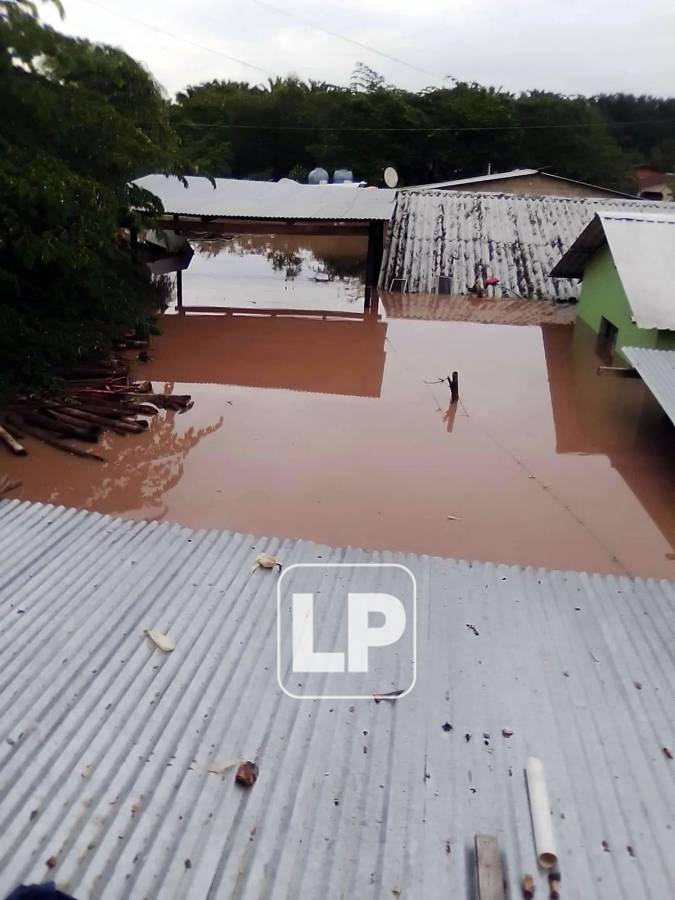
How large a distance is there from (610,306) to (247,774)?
12.7 meters

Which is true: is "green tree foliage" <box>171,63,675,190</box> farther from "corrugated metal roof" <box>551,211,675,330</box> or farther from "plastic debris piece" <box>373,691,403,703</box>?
"plastic debris piece" <box>373,691,403,703</box>

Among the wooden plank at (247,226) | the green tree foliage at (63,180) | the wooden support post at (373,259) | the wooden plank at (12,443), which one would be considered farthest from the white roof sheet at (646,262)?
the wooden plank at (12,443)

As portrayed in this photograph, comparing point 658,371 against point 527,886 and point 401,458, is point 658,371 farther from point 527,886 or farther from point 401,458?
point 527,886

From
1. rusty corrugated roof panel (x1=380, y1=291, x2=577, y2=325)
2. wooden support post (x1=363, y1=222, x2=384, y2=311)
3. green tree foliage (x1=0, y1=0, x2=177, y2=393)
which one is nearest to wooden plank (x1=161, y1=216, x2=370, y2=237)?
wooden support post (x1=363, y1=222, x2=384, y2=311)

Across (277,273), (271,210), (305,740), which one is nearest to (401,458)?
(305,740)

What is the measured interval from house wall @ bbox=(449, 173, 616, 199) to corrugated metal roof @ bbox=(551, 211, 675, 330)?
1277 cm

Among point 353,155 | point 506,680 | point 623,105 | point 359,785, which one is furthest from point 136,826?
point 623,105

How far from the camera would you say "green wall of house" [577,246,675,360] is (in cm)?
1072

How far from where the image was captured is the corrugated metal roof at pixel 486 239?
17734 millimetres

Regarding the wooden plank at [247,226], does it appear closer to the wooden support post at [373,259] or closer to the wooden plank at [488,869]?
the wooden support post at [373,259]

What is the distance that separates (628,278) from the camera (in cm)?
1123

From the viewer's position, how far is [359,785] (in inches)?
105

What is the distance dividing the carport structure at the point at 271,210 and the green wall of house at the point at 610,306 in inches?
179

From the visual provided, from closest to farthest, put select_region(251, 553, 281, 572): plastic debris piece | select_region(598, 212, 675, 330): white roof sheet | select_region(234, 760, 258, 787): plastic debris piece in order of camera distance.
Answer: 1. select_region(234, 760, 258, 787): plastic debris piece
2. select_region(251, 553, 281, 572): plastic debris piece
3. select_region(598, 212, 675, 330): white roof sheet
